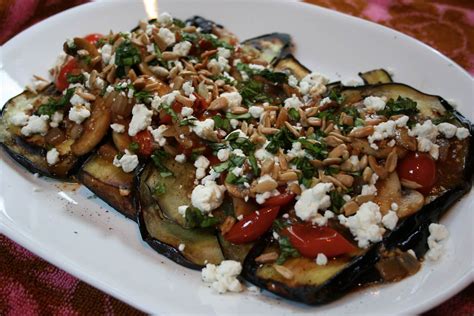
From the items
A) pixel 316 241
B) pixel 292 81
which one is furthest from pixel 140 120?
pixel 316 241

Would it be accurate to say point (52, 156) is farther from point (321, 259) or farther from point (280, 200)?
point (321, 259)

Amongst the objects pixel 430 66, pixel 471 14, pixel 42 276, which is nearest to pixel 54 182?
pixel 42 276

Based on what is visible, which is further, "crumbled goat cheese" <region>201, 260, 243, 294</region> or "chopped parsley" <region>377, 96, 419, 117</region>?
"chopped parsley" <region>377, 96, 419, 117</region>

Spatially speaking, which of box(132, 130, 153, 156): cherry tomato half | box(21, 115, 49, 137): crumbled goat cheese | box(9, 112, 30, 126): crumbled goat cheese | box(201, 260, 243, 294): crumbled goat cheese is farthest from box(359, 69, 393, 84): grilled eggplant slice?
box(9, 112, 30, 126): crumbled goat cheese

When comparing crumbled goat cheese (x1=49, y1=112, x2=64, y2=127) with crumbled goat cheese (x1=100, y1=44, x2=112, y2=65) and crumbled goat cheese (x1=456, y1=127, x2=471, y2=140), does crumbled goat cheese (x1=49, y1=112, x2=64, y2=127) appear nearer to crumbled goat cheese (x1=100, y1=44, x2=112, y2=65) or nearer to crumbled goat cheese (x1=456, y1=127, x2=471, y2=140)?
crumbled goat cheese (x1=100, y1=44, x2=112, y2=65)

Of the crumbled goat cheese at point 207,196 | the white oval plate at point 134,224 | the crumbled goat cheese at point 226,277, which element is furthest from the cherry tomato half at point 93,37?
the crumbled goat cheese at point 226,277

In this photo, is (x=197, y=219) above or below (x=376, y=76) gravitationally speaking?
below
